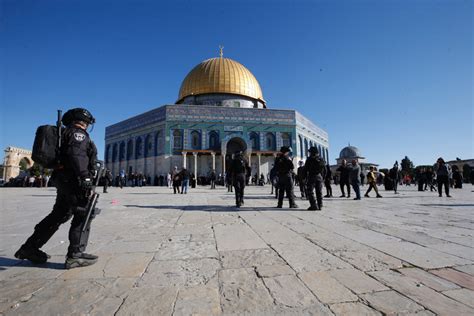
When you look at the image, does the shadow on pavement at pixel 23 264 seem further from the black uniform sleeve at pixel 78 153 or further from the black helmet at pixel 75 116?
the black helmet at pixel 75 116

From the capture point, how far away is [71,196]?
2.26 metres

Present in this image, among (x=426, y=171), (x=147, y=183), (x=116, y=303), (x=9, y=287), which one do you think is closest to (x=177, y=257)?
(x=116, y=303)

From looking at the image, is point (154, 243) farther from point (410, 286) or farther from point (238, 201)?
point (238, 201)

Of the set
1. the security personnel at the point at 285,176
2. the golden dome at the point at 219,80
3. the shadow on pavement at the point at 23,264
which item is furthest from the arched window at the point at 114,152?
the shadow on pavement at the point at 23,264

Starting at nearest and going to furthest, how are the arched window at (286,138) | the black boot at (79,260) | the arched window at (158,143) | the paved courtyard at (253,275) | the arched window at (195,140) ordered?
1. the paved courtyard at (253,275)
2. the black boot at (79,260)
3. the arched window at (195,140)
4. the arched window at (158,143)
5. the arched window at (286,138)

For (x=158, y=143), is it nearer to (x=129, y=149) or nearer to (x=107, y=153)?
(x=129, y=149)

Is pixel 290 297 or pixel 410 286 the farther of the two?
pixel 410 286

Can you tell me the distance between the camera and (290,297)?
4.84 ft

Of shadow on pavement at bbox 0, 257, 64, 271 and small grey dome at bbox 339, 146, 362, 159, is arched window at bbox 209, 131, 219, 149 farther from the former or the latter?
small grey dome at bbox 339, 146, 362, 159

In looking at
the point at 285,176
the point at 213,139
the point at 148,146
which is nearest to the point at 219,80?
the point at 213,139

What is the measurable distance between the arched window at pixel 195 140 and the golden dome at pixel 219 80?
5920 mm

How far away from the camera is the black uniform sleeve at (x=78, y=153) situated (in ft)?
7.18

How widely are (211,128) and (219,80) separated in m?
6.82

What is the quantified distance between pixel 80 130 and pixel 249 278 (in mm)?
2101
